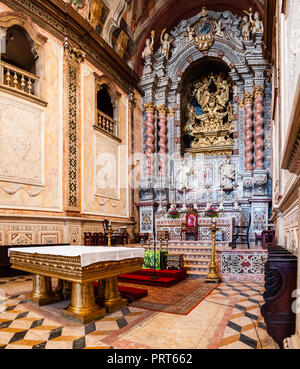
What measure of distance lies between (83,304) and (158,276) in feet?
9.45

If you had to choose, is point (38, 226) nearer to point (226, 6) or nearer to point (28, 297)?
point (28, 297)

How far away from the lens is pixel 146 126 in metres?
12.8

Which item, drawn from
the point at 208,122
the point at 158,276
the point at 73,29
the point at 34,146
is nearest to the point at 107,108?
the point at 73,29

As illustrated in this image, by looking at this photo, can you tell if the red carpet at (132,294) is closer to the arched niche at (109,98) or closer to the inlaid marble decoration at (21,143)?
the inlaid marble decoration at (21,143)

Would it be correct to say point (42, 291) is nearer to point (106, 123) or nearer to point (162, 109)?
point (106, 123)

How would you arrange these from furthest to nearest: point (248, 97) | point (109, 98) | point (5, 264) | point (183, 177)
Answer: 1. point (183, 177)
2. point (109, 98)
3. point (248, 97)
4. point (5, 264)

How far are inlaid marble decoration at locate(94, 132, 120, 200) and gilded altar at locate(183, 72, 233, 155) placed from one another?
12.3 feet

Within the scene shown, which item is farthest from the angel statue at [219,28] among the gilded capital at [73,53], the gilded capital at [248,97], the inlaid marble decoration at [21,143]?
the inlaid marble decoration at [21,143]

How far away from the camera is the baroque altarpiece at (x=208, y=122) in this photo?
1110cm

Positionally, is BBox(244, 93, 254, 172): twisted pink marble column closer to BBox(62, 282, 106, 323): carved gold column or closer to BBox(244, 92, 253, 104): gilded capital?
BBox(244, 92, 253, 104): gilded capital

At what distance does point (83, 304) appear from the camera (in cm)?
380

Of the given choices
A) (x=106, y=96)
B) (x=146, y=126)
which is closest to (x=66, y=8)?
(x=106, y=96)

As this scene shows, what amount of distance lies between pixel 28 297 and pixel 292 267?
4022mm

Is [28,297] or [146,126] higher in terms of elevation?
[146,126]
